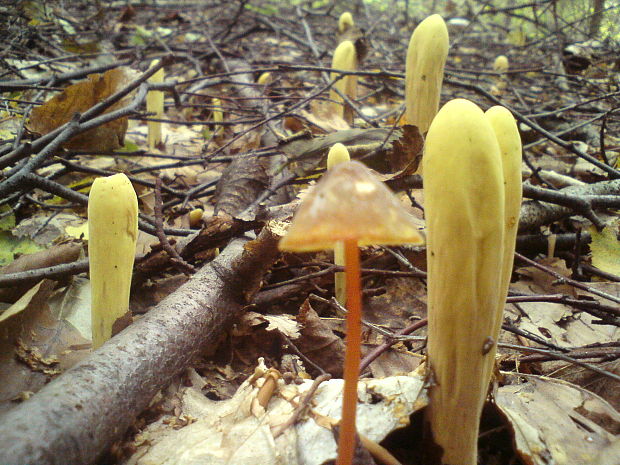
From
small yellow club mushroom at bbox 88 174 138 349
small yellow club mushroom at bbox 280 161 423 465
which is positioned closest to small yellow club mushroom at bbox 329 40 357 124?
small yellow club mushroom at bbox 88 174 138 349

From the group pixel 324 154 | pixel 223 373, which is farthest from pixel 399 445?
pixel 324 154

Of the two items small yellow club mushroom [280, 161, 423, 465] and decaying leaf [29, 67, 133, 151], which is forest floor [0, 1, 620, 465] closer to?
decaying leaf [29, 67, 133, 151]

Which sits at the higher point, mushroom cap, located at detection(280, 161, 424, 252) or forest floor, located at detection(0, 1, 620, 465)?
mushroom cap, located at detection(280, 161, 424, 252)

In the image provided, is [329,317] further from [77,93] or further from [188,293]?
[77,93]

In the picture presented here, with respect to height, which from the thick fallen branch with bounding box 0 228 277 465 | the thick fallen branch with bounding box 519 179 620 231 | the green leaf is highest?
the thick fallen branch with bounding box 519 179 620 231

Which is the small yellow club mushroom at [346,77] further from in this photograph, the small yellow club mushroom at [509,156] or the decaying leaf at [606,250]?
the small yellow club mushroom at [509,156]

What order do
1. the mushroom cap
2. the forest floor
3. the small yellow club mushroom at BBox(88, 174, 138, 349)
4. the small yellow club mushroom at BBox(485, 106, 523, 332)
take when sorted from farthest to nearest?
the small yellow club mushroom at BBox(88, 174, 138, 349) → the forest floor → the small yellow club mushroom at BBox(485, 106, 523, 332) → the mushroom cap

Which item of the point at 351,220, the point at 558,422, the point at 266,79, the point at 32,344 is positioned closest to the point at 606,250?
the point at 558,422
